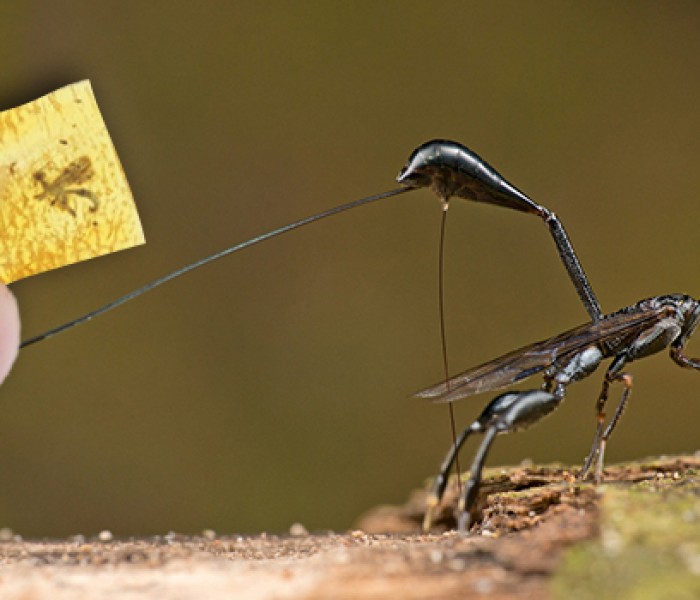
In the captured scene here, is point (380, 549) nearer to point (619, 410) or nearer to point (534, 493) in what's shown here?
point (534, 493)

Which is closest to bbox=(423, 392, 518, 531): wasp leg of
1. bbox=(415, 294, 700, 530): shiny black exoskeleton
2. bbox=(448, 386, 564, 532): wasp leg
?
bbox=(448, 386, 564, 532): wasp leg

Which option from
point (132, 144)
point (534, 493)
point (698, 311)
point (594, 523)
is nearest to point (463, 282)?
point (132, 144)

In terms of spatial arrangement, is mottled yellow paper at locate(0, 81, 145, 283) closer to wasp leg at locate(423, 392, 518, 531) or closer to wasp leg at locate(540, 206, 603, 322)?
wasp leg at locate(423, 392, 518, 531)

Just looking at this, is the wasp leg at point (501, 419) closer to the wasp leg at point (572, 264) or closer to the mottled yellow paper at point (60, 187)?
the wasp leg at point (572, 264)

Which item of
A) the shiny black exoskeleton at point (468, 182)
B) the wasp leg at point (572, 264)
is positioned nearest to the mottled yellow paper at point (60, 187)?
the shiny black exoskeleton at point (468, 182)

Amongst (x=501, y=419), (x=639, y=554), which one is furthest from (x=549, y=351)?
(x=639, y=554)

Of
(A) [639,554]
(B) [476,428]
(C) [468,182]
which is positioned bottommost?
(A) [639,554]

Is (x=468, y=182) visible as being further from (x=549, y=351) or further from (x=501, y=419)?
(x=501, y=419)
